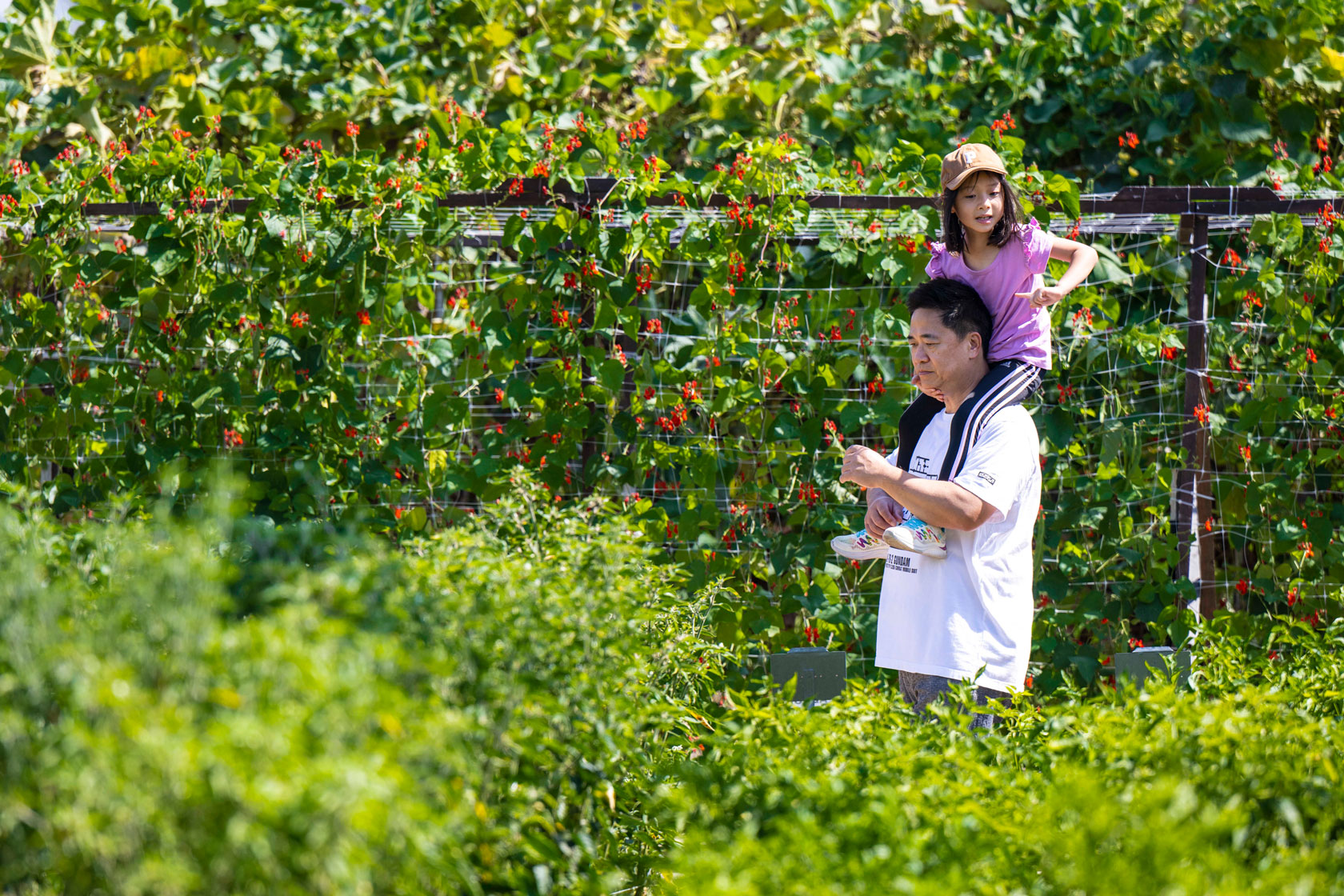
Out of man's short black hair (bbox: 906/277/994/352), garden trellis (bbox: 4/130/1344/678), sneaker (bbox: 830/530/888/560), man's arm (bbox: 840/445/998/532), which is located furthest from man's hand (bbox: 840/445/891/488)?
garden trellis (bbox: 4/130/1344/678)

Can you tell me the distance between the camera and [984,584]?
2107 mm

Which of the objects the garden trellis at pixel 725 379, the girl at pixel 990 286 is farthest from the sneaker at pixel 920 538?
the garden trellis at pixel 725 379

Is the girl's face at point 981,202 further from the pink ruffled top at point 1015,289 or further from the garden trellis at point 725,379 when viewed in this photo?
the garden trellis at point 725,379

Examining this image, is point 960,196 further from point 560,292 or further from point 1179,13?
point 1179,13

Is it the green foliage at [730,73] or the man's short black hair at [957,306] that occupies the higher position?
the green foliage at [730,73]

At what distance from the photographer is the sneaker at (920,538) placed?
83.3 inches

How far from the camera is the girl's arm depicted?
7.52ft

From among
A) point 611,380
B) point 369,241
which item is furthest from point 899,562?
point 369,241

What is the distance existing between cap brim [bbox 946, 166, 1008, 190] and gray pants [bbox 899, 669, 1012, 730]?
1.01 m

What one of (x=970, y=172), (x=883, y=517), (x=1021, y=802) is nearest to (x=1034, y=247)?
(x=970, y=172)

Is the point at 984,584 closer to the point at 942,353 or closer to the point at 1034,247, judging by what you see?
the point at 942,353

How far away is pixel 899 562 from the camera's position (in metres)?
2.20

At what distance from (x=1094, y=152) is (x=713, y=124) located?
1328mm

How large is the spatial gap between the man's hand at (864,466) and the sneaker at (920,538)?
0.10 meters
